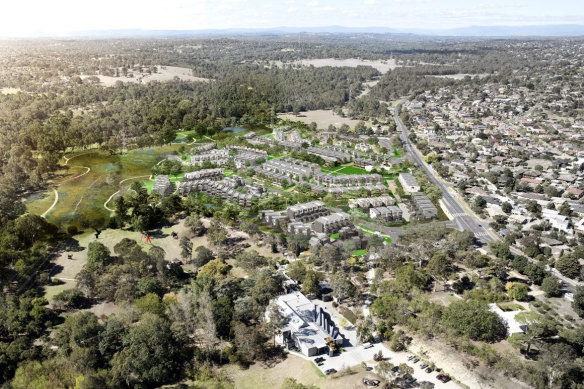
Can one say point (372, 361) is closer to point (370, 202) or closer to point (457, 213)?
point (370, 202)

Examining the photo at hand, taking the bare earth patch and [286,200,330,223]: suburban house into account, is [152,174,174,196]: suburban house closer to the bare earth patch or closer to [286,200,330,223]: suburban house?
[286,200,330,223]: suburban house

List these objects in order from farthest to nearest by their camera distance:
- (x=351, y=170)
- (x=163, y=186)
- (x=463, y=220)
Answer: (x=351, y=170), (x=163, y=186), (x=463, y=220)

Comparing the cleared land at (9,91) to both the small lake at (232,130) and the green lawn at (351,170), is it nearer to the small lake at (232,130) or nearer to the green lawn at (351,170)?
the small lake at (232,130)

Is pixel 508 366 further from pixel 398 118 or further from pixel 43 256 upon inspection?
pixel 398 118

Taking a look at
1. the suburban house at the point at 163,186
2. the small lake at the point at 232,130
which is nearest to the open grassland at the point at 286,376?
the suburban house at the point at 163,186

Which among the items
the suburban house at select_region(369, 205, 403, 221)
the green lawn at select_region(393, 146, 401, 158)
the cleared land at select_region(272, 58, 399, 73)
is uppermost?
the cleared land at select_region(272, 58, 399, 73)

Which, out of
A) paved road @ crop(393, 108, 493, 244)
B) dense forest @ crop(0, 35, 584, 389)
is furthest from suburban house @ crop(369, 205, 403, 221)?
paved road @ crop(393, 108, 493, 244)

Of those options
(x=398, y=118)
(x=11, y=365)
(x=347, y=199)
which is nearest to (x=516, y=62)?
(x=398, y=118)

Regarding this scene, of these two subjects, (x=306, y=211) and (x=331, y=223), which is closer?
(x=331, y=223)

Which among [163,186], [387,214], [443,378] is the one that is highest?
[163,186]

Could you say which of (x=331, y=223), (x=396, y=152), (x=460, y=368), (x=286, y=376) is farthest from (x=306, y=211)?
(x=396, y=152)
